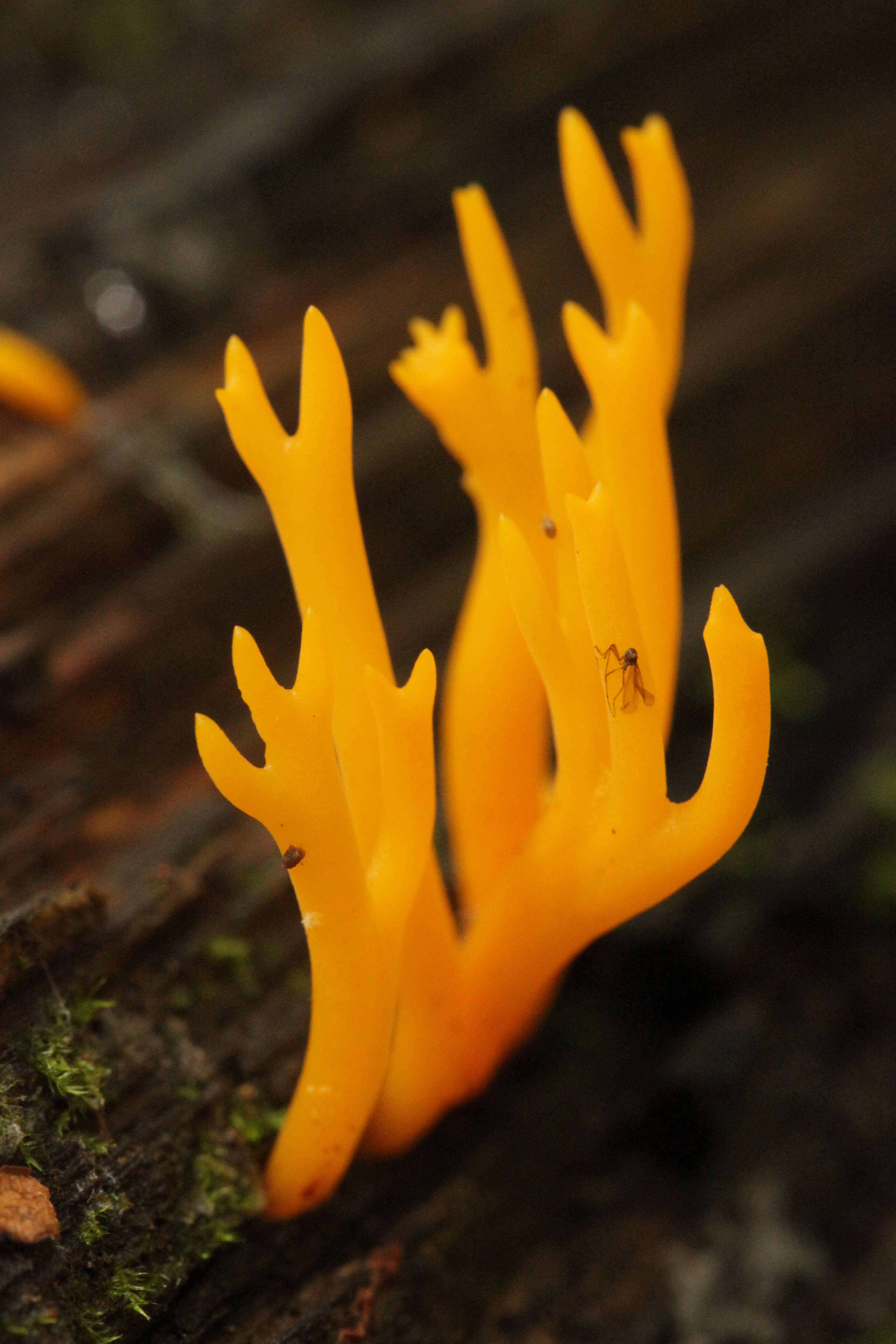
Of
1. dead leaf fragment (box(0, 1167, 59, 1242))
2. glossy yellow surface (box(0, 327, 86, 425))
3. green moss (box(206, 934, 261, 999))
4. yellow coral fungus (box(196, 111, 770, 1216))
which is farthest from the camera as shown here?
glossy yellow surface (box(0, 327, 86, 425))

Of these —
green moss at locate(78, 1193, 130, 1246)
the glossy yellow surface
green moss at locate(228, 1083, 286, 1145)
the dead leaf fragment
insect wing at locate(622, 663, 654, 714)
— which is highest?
the glossy yellow surface

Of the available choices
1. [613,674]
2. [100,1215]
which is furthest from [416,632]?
[100,1215]

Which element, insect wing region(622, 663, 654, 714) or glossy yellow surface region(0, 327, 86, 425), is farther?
glossy yellow surface region(0, 327, 86, 425)

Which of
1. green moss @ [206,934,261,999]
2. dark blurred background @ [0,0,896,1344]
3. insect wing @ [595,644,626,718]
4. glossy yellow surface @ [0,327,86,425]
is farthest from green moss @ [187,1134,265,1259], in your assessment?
glossy yellow surface @ [0,327,86,425]

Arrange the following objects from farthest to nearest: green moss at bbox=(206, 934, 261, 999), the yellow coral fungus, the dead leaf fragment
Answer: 1. green moss at bbox=(206, 934, 261, 999)
2. the yellow coral fungus
3. the dead leaf fragment

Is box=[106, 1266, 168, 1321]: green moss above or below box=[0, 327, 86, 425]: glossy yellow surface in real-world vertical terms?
below

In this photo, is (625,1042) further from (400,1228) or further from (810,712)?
(810,712)

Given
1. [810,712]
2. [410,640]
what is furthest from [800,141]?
[410,640]

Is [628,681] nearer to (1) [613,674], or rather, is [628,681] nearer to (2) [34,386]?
(1) [613,674]

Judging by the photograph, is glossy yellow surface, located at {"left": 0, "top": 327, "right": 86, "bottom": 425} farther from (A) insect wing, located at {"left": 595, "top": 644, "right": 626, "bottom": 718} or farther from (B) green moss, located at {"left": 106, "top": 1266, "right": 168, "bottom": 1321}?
(B) green moss, located at {"left": 106, "top": 1266, "right": 168, "bottom": 1321}
